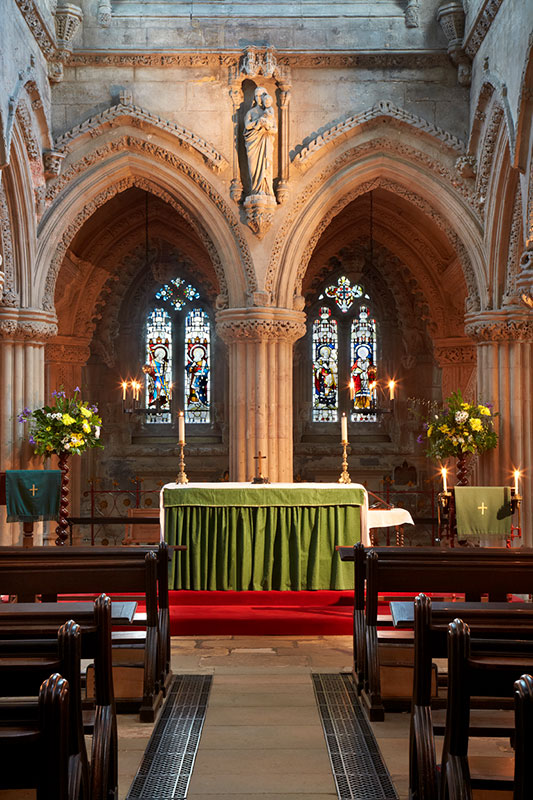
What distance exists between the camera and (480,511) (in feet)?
33.0

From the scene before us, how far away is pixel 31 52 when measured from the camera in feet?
36.9

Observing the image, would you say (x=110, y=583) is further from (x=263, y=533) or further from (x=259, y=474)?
(x=259, y=474)

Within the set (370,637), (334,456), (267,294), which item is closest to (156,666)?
(370,637)

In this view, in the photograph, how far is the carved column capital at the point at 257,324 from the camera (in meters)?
12.2

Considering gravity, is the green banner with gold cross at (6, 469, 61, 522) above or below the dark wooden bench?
above

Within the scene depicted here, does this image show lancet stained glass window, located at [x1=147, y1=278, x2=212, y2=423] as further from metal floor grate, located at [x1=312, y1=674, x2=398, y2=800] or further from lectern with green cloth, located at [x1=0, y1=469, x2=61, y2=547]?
metal floor grate, located at [x1=312, y1=674, x2=398, y2=800]

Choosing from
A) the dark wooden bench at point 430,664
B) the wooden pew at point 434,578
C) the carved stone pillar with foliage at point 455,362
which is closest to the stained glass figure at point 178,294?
the carved stone pillar with foliage at point 455,362

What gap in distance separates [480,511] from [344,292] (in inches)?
327

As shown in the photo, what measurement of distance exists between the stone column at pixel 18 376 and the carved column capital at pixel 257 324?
2231 mm

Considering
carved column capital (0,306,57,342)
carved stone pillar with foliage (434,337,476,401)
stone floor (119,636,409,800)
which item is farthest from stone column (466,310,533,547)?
carved column capital (0,306,57,342)

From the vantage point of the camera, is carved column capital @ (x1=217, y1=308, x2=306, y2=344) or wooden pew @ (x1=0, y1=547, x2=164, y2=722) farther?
carved column capital @ (x1=217, y1=308, x2=306, y2=344)

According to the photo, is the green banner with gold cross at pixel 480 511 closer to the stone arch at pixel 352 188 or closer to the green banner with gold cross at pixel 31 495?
the stone arch at pixel 352 188

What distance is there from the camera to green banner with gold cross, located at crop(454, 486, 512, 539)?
32.8ft

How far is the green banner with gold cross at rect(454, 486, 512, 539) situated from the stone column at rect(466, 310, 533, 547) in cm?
172
